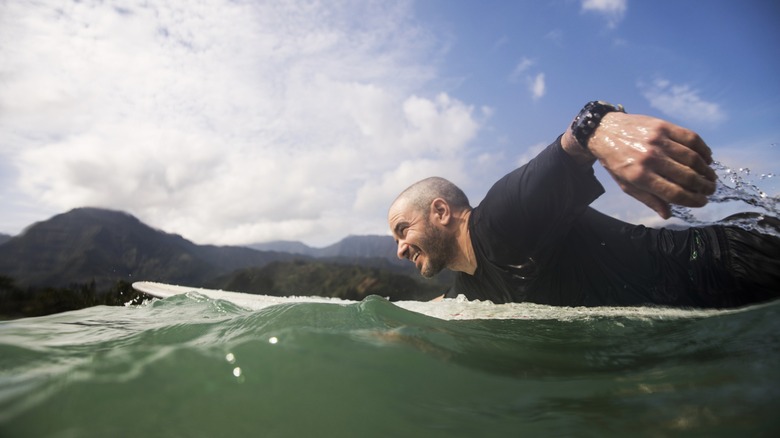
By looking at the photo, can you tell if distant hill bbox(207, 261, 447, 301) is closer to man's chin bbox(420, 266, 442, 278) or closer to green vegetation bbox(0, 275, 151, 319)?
green vegetation bbox(0, 275, 151, 319)

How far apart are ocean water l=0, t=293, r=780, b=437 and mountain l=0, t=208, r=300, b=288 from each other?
7430mm

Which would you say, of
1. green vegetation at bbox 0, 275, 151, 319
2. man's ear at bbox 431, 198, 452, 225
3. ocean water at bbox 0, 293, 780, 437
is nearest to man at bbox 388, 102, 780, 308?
man's ear at bbox 431, 198, 452, 225

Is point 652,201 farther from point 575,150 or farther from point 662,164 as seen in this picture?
point 575,150

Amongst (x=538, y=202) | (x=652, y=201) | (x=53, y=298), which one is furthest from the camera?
(x=53, y=298)

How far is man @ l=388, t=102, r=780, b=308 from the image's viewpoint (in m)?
1.64

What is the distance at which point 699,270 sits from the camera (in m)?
2.12

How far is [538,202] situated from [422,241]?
46.5 inches

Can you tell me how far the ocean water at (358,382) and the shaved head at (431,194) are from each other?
152cm

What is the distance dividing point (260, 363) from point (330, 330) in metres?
0.29

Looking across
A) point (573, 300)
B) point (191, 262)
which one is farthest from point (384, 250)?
point (573, 300)

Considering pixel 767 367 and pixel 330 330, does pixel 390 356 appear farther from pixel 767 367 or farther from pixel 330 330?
pixel 767 367

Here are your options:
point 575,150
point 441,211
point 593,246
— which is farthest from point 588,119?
point 441,211

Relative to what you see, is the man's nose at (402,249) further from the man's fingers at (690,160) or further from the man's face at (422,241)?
the man's fingers at (690,160)

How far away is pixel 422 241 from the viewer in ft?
9.42
